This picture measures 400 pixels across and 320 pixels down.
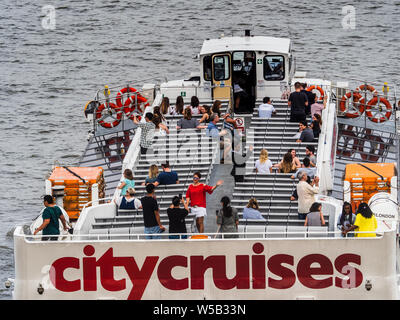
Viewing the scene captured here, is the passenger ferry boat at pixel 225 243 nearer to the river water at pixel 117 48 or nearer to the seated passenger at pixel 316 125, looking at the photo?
the seated passenger at pixel 316 125

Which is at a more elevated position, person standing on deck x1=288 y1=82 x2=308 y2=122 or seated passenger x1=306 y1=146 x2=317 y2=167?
person standing on deck x1=288 y1=82 x2=308 y2=122

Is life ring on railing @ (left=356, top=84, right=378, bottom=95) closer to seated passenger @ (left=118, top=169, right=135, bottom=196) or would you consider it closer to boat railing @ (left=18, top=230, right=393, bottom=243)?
seated passenger @ (left=118, top=169, right=135, bottom=196)

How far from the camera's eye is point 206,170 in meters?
29.7

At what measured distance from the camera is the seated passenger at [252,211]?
26109mm

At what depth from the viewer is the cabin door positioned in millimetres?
35875

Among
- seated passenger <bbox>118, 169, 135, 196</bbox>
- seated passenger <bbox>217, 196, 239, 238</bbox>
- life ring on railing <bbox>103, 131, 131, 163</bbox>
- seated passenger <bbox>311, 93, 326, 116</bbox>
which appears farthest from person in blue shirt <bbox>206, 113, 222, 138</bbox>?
life ring on railing <bbox>103, 131, 131, 163</bbox>

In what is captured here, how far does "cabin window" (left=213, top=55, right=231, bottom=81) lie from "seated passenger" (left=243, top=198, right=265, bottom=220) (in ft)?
34.3

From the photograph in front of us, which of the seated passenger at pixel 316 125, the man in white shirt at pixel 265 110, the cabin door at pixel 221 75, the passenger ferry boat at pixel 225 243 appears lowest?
the passenger ferry boat at pixel 225 243

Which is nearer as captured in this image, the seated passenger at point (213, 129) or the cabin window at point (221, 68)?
the seated passenger at point (213, 129)

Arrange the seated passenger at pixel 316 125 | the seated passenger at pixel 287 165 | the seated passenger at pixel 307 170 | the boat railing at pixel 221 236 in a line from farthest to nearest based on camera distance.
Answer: the seated passenger at pixel 316 125, the seated passenger at pixel 287 165, the seated passenger at pixel 307 170, the boat railing at pixel 221 236

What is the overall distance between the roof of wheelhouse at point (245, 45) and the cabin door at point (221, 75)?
27cm

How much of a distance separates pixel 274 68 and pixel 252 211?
11.1 metres

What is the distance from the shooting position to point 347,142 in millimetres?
39219

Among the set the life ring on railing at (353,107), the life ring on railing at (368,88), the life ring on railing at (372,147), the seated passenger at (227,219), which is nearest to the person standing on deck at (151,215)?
the seated passenger at (227,219)
